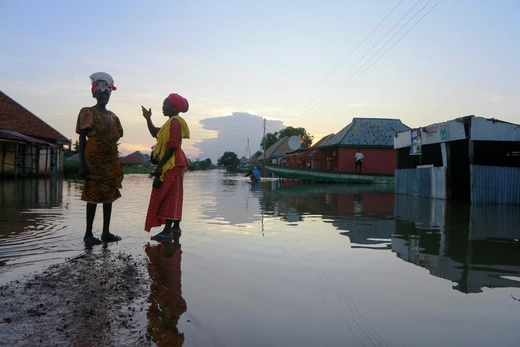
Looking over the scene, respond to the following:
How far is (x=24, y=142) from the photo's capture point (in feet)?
Answer: 69.5

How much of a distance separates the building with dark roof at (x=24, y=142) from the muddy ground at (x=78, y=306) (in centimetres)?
1929

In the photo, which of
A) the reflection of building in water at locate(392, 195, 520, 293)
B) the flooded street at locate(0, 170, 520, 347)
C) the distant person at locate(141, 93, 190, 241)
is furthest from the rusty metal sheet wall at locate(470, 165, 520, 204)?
the distant person at locate(141, 93, 190, 241)

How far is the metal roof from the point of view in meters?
30.8

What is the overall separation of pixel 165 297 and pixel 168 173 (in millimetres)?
2488

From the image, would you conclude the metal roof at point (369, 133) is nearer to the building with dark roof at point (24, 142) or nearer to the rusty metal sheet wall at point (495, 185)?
the rusty metal sheet wall at point (495, 185)

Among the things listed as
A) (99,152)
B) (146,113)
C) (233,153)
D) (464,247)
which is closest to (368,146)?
(464,247)

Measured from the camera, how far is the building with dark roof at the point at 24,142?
2263 cm

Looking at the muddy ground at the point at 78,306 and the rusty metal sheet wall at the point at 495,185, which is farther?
the rusty metal sheet wall at the point at 495,185

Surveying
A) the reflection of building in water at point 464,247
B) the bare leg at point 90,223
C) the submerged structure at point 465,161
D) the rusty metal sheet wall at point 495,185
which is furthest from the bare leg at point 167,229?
the rusty metal sheet wall at point 495,185

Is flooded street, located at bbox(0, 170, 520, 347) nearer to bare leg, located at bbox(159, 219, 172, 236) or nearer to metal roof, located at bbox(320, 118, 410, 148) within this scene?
bare leg, located at bbox(159, 219, 172, 236)

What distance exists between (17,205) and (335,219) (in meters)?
6.94

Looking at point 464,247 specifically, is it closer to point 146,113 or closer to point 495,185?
point 146,113

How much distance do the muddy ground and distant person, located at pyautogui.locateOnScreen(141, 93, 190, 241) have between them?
1455mm

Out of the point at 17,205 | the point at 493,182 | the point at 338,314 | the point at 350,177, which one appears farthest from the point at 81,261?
the point at 350,177
